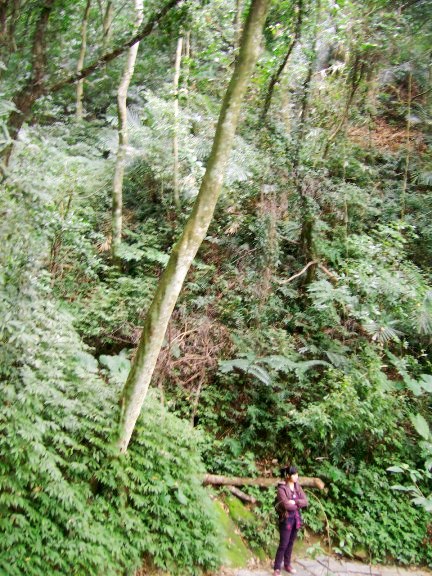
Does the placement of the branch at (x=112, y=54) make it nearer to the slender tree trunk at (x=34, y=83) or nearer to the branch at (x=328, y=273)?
the slender tree trunk at (x=34, y=83)

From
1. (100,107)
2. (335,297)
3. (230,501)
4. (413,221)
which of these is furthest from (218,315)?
(100,107)

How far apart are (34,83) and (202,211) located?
103 inches

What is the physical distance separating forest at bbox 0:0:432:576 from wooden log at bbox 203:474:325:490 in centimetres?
14

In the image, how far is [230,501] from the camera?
6.64 m

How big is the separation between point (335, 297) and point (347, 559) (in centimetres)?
432

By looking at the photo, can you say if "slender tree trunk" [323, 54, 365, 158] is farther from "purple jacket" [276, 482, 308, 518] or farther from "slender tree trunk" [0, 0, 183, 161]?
"purple jacket" [276, 482, 308, 518]

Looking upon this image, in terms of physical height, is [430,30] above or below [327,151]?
above

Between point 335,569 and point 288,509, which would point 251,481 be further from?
point 335,569

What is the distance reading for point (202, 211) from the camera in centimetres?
484

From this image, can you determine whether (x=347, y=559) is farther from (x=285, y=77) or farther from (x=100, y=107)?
(x=100, y=107)

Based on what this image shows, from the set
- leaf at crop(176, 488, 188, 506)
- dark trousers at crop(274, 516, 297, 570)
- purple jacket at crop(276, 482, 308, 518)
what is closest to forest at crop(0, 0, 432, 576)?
leaf at crop(176, 488, 188, 506)

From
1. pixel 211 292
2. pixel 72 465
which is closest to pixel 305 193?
pixel 211 292

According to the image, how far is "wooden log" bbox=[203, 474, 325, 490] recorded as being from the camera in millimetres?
6773

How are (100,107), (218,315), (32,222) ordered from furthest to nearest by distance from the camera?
(100,107) < (218,315) < (32,222)
